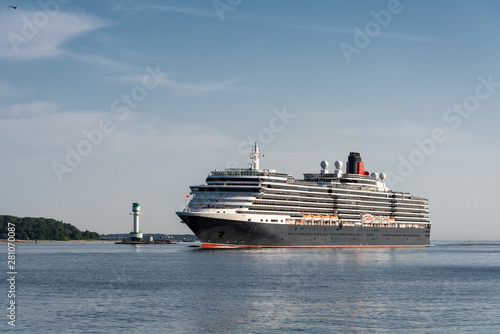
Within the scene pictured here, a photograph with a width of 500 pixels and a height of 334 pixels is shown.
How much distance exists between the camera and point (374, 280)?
71250mm

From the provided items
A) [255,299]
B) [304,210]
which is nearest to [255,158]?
[304,210]

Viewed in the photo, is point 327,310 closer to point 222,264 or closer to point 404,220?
point 222,264

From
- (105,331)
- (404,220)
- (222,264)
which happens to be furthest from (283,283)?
(404,220)

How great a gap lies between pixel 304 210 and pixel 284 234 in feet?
34.0

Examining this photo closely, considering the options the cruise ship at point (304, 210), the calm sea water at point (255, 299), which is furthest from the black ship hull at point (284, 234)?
the calm sea water at point (255, 299)

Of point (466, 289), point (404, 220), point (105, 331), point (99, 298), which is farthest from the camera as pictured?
point (404, 220)

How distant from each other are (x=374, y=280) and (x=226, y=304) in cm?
2423

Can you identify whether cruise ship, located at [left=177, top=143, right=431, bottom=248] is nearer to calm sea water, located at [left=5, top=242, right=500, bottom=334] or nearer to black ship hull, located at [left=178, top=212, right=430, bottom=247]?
black ship hull, located at [left=178, top=212, right=430, bottom=247]

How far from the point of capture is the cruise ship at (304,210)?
11544 cm

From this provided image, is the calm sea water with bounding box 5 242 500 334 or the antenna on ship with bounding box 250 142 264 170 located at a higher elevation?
the antenna on ship with bounding box 250 142 264 170

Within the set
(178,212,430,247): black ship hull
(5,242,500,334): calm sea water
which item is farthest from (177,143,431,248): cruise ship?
(5,242,500,334): calm sea water

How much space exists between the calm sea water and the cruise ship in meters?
28.1

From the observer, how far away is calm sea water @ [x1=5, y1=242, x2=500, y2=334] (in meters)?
43.4

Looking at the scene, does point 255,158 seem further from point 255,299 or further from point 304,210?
point 255,299
